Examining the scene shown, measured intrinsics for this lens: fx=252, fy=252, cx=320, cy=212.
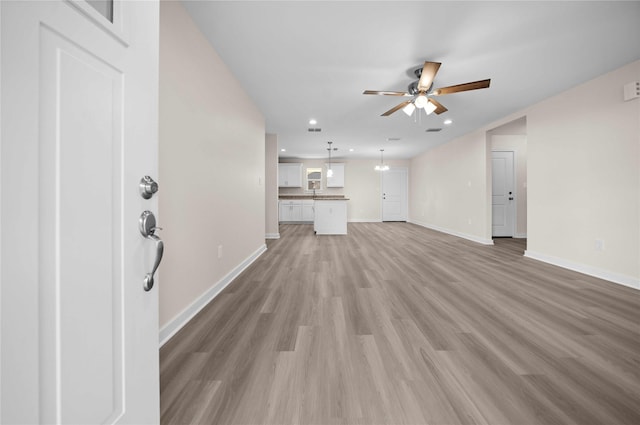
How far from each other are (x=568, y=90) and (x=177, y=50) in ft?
15.8

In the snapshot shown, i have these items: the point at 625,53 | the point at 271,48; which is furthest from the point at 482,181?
the point at 271,48

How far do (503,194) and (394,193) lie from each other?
3.92m

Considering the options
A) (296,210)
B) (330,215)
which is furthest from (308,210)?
(330,215)

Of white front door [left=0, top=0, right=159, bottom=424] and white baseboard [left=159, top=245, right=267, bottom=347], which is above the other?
white front door [left=0, top=0, right=159, bottom=424]

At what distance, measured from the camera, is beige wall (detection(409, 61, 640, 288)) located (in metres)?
2.86

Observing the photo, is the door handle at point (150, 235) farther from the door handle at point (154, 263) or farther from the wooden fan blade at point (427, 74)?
the wooden fan blade at point (427, 74)

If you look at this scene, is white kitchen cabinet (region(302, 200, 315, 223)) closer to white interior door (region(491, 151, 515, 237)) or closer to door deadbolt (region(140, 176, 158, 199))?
white interior door (region(491, 151, 515, 237))

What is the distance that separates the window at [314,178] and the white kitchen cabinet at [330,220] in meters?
2.94

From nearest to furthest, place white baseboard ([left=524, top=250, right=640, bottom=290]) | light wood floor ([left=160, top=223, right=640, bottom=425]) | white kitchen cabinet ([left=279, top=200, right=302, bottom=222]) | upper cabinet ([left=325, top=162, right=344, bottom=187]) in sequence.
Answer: light wood floor ([left=160, top=223, right=640, bottom=425]) → white baseboard ([left=524, top=250, right=640, bottom=290]) → white kitchen cabinet ([left=279, top=200, right=302, bottom=222]) → upper cabinet ([left=325, top=162, right=344, bottom=187])

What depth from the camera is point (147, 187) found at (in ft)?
2.40

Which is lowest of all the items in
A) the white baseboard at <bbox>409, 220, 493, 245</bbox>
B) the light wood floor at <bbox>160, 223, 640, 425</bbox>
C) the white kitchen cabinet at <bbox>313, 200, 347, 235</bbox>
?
the light wood floor at <bbox>160, 223, 640, 425</bbox>

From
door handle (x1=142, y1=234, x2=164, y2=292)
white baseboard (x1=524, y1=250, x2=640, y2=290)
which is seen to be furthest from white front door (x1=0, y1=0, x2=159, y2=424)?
white baseboard (x1=524, y1=250, x2=640, y2=290)

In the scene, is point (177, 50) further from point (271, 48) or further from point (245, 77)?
point (245, 77)

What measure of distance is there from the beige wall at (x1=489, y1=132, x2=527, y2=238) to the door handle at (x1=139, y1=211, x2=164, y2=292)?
7.24 metres
